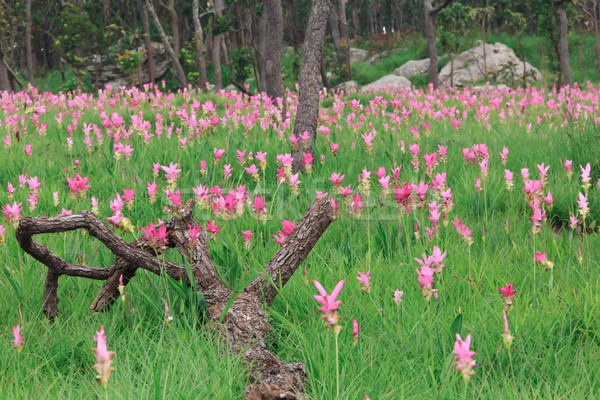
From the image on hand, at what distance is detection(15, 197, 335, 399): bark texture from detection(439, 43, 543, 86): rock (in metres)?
19.9

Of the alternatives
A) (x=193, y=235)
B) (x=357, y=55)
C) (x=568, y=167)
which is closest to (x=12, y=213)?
(x=193, y=235)

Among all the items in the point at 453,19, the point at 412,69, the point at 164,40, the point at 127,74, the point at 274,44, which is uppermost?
the point at 164,40

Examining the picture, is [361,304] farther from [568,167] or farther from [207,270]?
[568,167]

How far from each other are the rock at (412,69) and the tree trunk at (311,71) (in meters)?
19.4

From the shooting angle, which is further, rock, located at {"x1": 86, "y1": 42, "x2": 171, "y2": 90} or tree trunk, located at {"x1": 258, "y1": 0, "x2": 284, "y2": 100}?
rock, located at {"x1": 86, "y1": 42, "x2": 171, "y2": 90}

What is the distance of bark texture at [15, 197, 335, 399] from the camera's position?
1.94 metres

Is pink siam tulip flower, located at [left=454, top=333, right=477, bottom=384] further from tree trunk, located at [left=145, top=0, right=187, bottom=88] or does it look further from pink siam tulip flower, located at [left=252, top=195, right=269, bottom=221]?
tree trunk, located at [left=145, top=0, right=187, bottom=88]

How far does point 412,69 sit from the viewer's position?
78.3ft

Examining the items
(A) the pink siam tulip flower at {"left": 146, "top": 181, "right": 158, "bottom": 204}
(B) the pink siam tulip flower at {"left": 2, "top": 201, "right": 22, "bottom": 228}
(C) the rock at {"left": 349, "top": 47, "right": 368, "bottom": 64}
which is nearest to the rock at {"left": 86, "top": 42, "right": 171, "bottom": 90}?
(C) the rock at {"left": 349, "top": 47, "right": 368, "bottom": 64}

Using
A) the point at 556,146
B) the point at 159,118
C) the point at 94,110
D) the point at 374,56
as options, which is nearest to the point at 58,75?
the point at 374,56

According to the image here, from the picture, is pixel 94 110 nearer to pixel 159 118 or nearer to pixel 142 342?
pixel 159 118

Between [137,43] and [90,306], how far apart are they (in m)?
27.3

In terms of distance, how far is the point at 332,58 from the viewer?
77.0 ft

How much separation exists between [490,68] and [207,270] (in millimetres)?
22516
